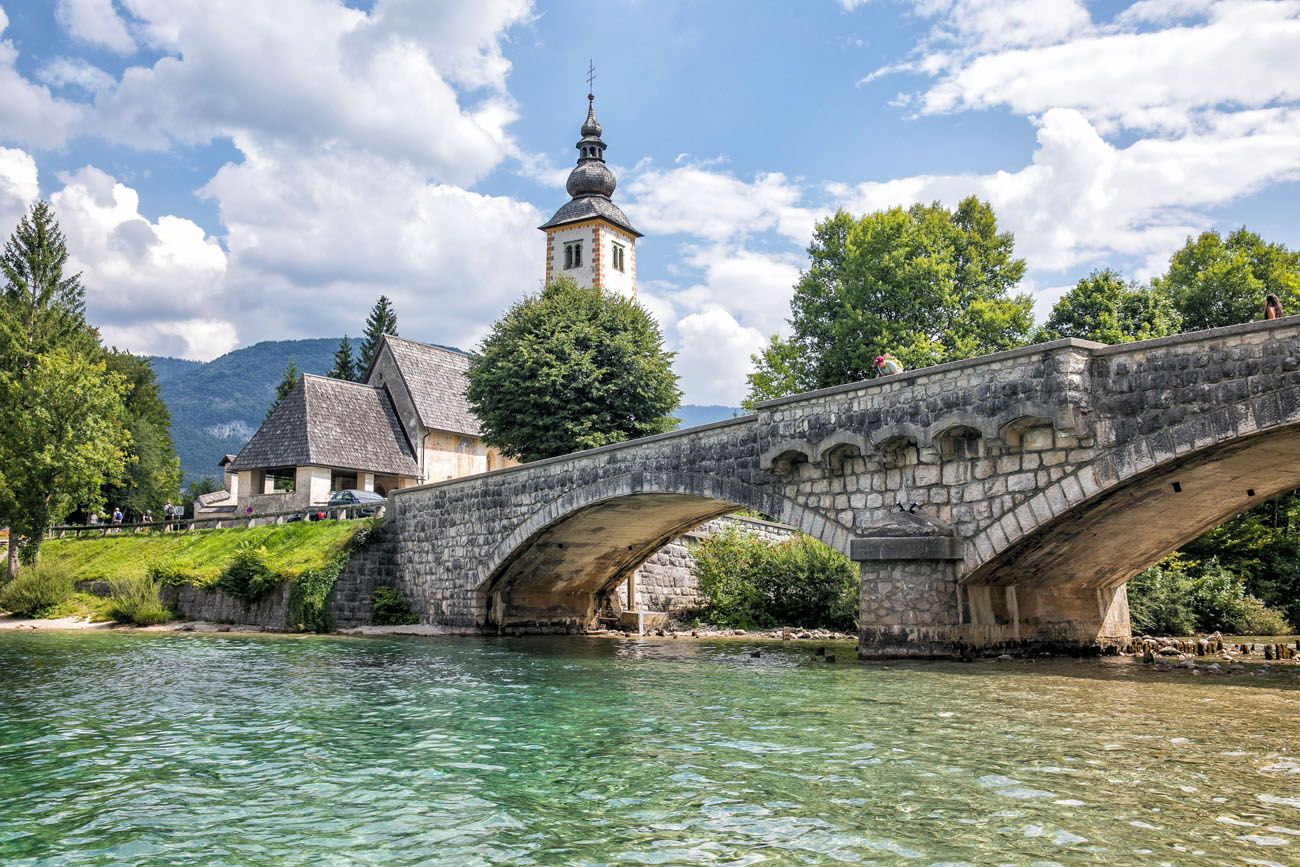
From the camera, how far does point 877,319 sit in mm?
33188

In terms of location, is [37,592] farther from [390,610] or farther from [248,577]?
[390,610]

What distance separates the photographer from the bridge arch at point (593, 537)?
61.5 feet

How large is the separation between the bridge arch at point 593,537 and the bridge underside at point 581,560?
0.09 ft

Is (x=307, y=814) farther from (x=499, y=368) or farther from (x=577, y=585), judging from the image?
(x=499, y=368)

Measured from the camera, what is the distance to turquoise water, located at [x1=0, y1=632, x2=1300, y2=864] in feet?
18.1

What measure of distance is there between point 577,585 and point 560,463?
604 centimetres

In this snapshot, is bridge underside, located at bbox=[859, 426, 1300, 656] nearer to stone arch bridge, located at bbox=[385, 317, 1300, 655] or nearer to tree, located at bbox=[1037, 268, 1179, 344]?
stone arch bridge, located at bbox=[385, 317, 1300, 655]

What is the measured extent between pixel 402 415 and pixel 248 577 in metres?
22.0

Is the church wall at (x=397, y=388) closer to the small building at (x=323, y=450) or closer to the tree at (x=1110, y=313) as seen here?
the small building at (x=323, y=450)

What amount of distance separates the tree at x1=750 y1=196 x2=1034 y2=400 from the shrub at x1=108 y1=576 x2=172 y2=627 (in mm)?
20684

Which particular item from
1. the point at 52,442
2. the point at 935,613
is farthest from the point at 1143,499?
the point at 52,442

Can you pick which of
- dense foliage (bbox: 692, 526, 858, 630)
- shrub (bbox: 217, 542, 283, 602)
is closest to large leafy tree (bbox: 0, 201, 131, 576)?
shrub (bbox: 217, 542, 283, 602)

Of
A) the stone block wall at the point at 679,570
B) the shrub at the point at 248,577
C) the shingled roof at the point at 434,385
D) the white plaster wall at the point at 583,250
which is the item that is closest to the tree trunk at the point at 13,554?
the shrub at the point at 248,577

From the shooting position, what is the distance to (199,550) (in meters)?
34.1
